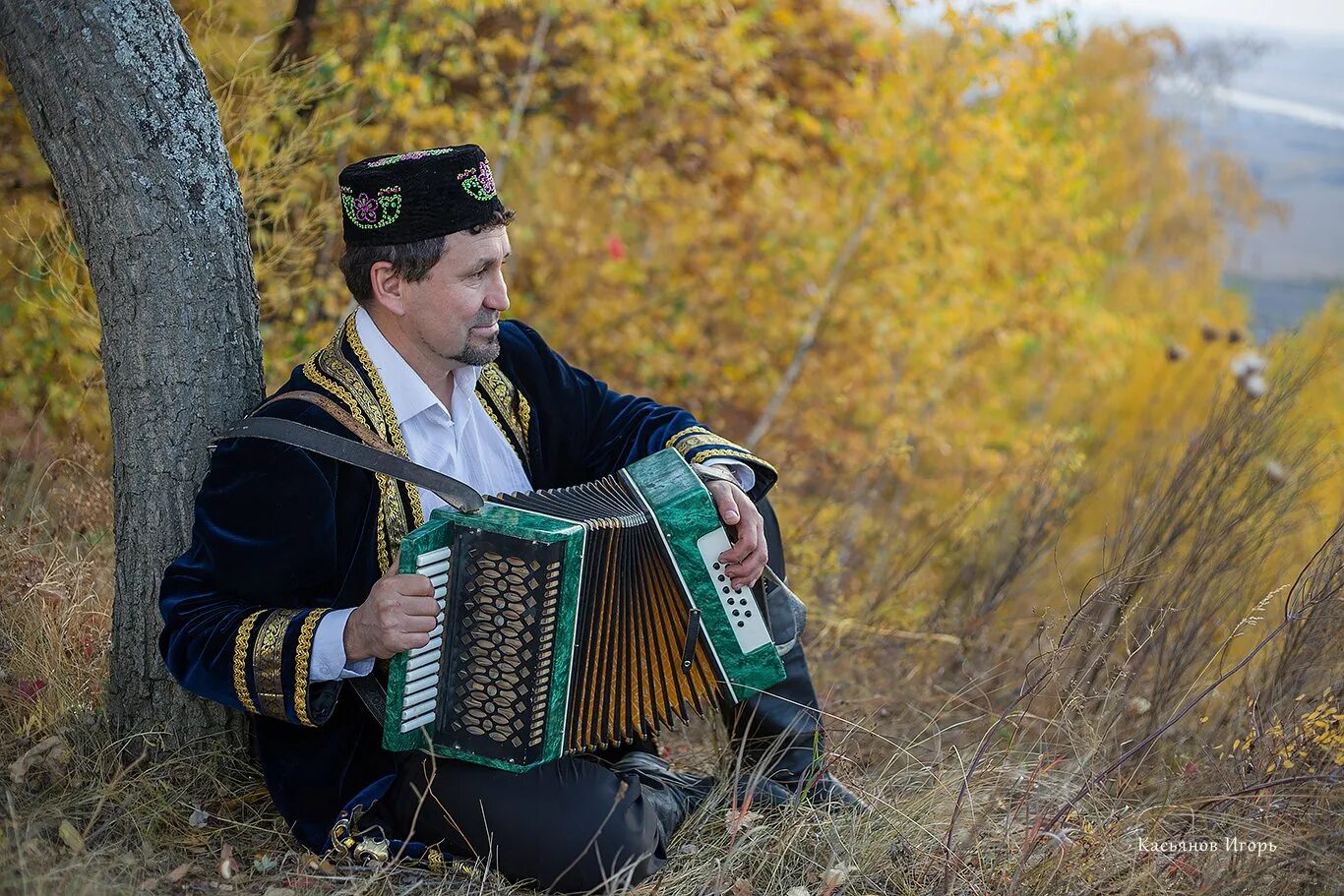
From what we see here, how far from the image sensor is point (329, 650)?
7.29ft

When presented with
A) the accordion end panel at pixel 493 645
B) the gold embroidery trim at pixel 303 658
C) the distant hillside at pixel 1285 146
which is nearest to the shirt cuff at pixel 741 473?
the accordion end panel at pixel 493 645

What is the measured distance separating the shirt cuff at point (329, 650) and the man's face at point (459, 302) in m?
0.61

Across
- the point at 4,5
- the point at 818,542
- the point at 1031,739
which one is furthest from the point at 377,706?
the point at 818,542

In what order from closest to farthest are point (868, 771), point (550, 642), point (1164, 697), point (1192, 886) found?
1. point (550, 642)
2. point (1192, 886)
3. point (868, 771)
4. point (1164, 697)

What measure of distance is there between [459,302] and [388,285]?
16 cm

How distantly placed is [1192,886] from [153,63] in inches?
109

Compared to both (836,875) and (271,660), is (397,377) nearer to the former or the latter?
(271,660)

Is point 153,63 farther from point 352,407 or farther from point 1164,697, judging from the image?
point 1164,697

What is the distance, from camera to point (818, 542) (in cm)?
448

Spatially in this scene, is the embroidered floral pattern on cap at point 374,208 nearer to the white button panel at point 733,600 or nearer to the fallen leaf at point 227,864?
the white button panel at point 733,600

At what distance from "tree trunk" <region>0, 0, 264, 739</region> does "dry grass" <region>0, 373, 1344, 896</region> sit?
24 centimetres

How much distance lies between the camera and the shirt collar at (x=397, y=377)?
2.49 m

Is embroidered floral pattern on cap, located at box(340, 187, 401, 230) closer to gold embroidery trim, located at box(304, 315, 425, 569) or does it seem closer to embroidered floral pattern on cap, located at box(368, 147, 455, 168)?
embroidered floral pattern on cap, located at box(368, 147, 455, 168)

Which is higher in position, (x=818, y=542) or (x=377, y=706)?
(x=377, y=706)
